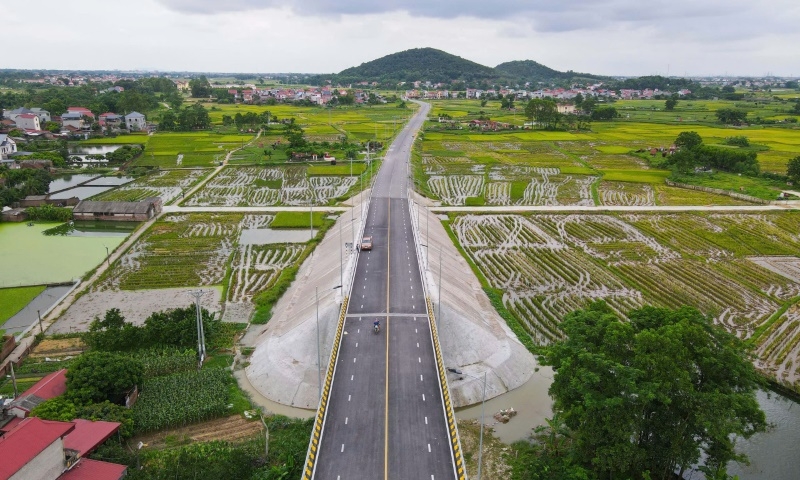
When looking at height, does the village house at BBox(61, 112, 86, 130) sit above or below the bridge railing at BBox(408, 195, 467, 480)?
above

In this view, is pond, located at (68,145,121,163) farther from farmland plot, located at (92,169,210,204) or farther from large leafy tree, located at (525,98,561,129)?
large leafy tree, located at (525,98,561,129)

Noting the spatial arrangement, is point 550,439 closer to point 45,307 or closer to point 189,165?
→ point 45,307

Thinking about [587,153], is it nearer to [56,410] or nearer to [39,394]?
[39,394]

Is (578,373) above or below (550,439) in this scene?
above

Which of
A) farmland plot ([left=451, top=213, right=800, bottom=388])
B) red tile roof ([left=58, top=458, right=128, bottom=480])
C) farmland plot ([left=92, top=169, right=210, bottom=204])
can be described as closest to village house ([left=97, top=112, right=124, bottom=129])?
farmland plot ([left=92, top=169, right=210, bottom=204])

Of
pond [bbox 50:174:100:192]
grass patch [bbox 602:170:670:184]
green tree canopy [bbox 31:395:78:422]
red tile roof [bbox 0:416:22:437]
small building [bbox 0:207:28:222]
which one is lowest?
green tree canopy [bbox 31:395:78:422]

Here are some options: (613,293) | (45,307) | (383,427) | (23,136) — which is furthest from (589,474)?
(23,136)

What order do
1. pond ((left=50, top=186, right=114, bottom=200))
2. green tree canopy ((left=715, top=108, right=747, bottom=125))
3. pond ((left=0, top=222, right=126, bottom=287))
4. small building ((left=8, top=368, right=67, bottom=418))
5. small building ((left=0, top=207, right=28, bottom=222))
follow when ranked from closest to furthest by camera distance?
1. small building ((left=8, top=368, right=67, bottom=418))
2. pond ((left=0, top=222, right=126, bottom=287))
3. small building ((left=0, top=207, right=28, bottom=222))
4. pond ((left=50, top=186, right=114, bottom=200))
5. green tree canopy ((left=715, top=108, right=747, bottom=125))
